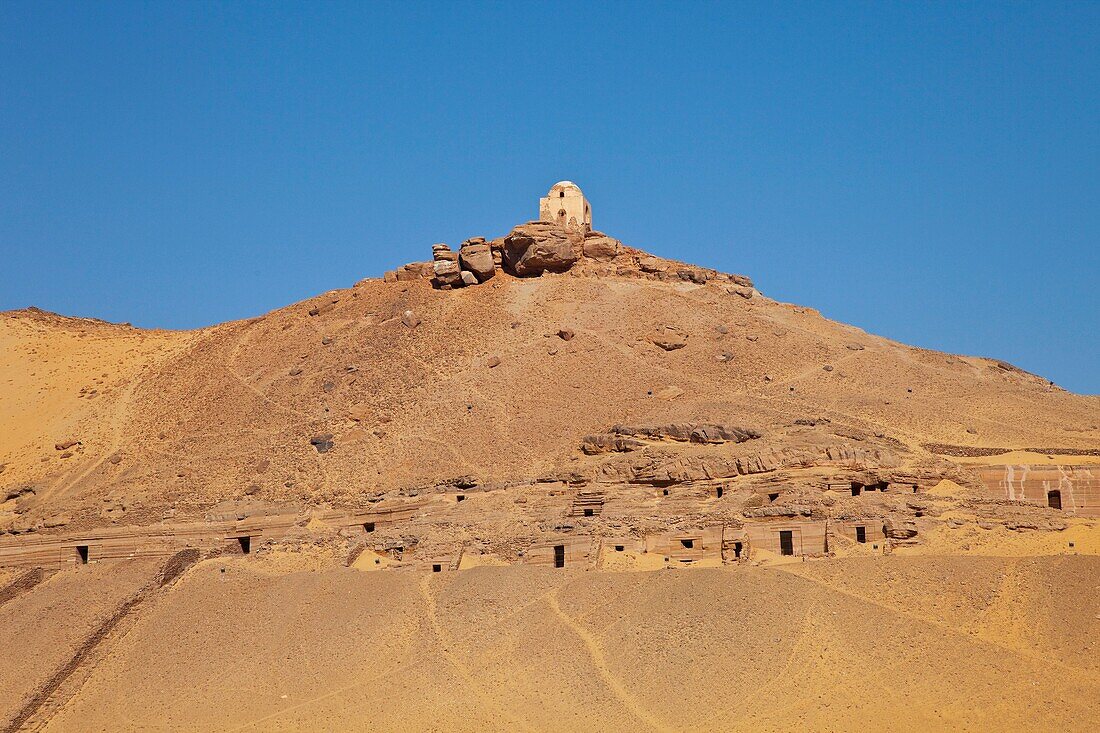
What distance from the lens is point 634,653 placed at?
26281 millimetres

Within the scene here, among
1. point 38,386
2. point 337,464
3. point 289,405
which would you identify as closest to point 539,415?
point 337,464

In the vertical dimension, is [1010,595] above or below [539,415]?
below

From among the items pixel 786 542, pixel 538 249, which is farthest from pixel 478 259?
pixel 786 542

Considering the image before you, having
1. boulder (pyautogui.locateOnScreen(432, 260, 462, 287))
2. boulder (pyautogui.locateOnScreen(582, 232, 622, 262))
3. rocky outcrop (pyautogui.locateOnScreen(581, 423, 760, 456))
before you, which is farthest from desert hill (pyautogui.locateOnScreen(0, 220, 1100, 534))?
boulder (pyautogui.locateOnScreen(582, 232, 622, 262))

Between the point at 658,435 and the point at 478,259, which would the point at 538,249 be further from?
the point at 658,435

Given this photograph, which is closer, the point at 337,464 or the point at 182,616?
the point at 182,616

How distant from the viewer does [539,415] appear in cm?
3866

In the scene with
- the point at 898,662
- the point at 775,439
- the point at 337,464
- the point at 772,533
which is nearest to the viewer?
the point at 898,662

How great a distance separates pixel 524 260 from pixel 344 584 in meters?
18.6

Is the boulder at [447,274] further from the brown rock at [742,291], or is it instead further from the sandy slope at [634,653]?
the sandy slope at [634,653]

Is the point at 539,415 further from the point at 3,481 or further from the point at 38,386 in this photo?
the point at 38,386

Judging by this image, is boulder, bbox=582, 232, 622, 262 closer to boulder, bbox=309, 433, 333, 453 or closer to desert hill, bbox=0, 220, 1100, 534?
desert hill, bbox=0, 220, 1100, 534

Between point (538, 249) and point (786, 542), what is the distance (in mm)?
19305

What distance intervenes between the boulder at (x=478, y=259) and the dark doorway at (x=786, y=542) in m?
19.8
